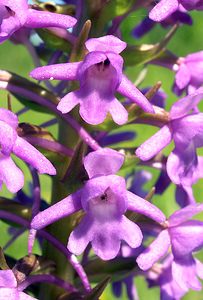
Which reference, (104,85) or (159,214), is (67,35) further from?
(159,214)

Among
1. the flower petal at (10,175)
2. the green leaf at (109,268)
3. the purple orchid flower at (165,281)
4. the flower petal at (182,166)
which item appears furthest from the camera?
the purple orchid flower at (165,281)

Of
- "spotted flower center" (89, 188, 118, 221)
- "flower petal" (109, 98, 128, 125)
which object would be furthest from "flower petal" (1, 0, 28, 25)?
"spotted flower center" (89, 188, 118, 221)

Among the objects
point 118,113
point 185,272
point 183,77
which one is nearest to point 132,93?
point 118,113

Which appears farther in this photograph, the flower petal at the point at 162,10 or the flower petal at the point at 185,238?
the flower petal at the point at 185,238

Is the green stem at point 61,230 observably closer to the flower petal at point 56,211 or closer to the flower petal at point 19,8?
the flower petal at point 56,211

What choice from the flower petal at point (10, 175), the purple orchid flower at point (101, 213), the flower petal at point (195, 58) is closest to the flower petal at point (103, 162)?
the purple orchid flower at point (101, 213)

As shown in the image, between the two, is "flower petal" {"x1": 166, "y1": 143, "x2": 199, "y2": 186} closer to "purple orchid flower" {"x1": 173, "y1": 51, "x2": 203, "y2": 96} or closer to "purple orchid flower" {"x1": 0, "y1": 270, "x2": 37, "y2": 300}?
"purple orchid flower" {"x1": 173, "y1": 51, "x2": 203, "y2": 96}

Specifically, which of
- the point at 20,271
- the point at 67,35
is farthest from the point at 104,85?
the point at 20,271
